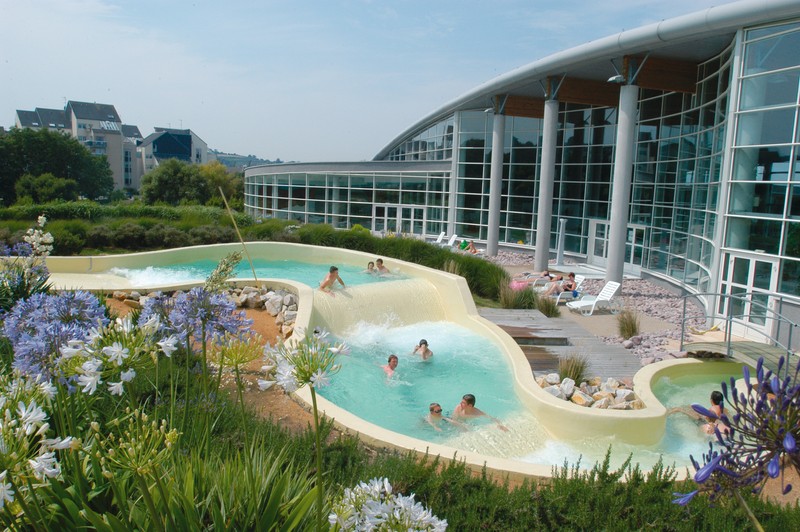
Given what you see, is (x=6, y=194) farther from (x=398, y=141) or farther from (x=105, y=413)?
(x=105, y=413)

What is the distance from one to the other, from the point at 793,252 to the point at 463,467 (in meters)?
10.8

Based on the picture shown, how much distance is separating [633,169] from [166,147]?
95.6 m

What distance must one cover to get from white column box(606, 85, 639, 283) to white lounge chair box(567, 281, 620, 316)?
6.27ft

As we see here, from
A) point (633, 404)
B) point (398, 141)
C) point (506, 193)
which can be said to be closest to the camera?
point (633, 404)

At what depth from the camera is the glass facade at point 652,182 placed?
1309 centimetres

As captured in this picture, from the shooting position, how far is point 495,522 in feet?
14.2

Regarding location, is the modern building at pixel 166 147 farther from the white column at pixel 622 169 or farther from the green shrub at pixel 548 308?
the green shrub at pixel 548 308

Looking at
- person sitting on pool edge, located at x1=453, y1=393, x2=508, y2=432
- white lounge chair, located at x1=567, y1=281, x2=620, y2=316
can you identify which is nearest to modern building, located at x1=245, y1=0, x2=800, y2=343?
white lounge chair, located at x1=567, y1=281, x2=620, y2=316

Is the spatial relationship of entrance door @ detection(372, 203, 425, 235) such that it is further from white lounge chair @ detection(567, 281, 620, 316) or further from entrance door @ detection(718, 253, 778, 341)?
entrance door @ detection(718, 253, 778, 341)

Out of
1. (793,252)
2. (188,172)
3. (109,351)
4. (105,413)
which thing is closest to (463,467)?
(105,413)

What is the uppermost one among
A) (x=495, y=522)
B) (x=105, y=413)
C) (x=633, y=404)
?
(x=105, y=413)

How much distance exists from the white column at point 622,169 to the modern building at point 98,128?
9090 centimetres

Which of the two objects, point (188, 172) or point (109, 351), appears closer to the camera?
point (109, 351)

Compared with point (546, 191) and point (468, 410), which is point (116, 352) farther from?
point (546, 191)
